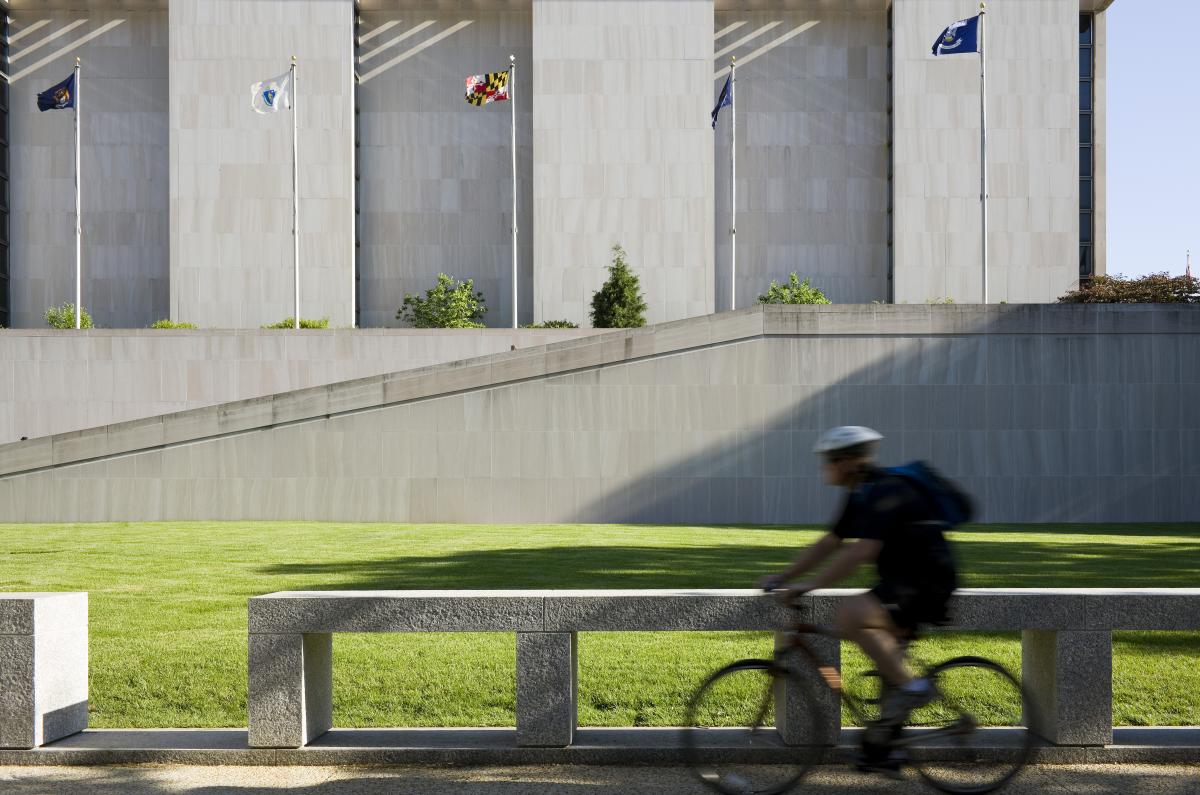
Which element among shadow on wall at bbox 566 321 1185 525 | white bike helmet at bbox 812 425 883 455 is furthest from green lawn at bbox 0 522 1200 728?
white bike helmet at bbox 812 425 883 455

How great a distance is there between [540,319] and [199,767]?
3385 centimetres

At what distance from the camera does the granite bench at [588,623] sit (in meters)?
6.20

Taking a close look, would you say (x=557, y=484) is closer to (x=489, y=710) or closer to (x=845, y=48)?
(x=489, y=710)

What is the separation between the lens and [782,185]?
139 feet

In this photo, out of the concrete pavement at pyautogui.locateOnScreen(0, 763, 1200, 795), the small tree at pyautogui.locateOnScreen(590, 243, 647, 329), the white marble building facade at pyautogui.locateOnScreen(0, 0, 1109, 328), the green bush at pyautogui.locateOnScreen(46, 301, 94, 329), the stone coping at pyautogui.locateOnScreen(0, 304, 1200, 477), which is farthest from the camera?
the white marble building facade at pyautogui.locateOnScreen(0, 0, 1109, 328)

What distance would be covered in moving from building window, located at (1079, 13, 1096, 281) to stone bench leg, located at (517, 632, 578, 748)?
139 feet

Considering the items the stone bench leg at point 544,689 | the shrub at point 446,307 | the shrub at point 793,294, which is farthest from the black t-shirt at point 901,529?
the shrub at point 793,294

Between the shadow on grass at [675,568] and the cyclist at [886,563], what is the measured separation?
23.7 ft

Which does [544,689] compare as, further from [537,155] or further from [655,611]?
[537,155]

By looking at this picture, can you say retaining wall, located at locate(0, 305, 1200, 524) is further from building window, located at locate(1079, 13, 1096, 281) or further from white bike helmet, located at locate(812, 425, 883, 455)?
building window, located at locate(1079, 13, 1096, 281)

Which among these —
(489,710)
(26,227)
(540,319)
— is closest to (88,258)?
(26,227)

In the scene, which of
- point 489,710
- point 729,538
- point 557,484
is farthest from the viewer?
point 557,484

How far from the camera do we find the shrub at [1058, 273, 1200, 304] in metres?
36.2

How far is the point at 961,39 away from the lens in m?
31.1
